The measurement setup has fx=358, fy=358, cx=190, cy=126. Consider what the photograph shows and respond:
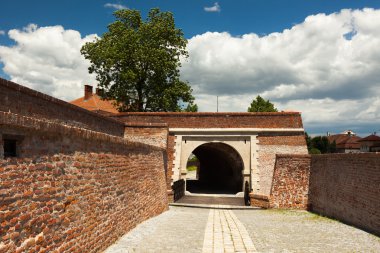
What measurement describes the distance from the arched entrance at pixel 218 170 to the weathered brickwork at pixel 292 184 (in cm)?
703

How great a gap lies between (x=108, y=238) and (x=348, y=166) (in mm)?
9107

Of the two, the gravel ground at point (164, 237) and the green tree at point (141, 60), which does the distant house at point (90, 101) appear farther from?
the gravel ground at point (164, 237)

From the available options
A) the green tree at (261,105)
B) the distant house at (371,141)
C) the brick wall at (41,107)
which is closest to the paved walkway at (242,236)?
the brick wall at (41,107)

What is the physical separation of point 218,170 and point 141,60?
1312 cm

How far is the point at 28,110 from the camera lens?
10.7m

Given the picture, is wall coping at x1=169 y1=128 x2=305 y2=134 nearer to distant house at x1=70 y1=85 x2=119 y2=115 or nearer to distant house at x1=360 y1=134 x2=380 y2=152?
distant house at x1=70 y1=85 x2=119 y2=115

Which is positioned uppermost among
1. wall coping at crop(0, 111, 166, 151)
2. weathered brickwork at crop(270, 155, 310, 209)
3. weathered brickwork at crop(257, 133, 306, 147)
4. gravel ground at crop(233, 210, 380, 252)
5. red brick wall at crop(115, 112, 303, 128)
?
red brick wall at crop(115, 112, 303, 128)

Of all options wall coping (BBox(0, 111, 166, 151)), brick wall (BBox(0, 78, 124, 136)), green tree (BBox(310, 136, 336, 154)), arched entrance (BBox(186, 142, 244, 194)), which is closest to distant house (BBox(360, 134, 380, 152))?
green tree (BBox(310, 136, 336, 154))

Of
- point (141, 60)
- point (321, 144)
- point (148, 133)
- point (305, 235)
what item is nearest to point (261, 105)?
point (321, 144)

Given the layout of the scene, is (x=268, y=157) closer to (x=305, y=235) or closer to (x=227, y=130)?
(x=227, y=130)

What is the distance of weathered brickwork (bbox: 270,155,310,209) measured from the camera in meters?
17.2

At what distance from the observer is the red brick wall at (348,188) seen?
10.9m

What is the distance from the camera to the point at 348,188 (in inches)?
505

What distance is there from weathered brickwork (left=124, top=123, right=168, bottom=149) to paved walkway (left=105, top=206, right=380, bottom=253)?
7404mm
